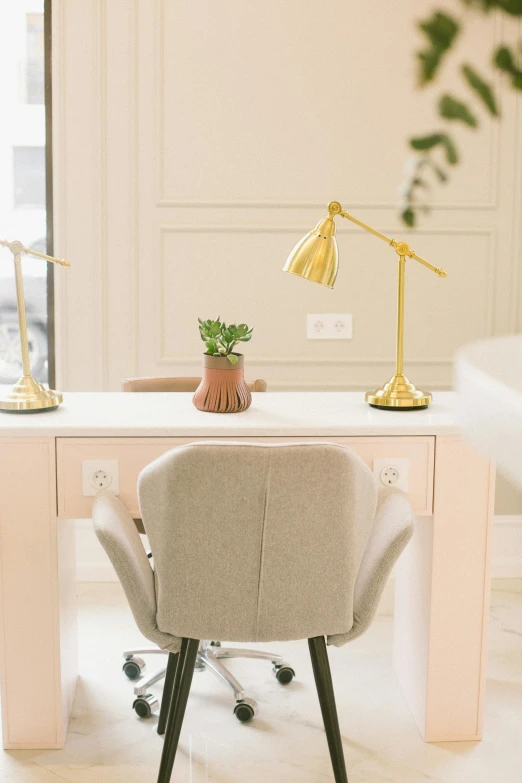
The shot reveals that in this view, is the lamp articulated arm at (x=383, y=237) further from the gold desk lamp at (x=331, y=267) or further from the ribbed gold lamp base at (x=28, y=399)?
the ribbed gold lamp base at (x=28, y=399)

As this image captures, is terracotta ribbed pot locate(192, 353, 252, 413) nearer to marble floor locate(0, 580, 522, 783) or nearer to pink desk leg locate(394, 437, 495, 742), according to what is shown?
pink desk leg locate(394, 437, 495, 742)

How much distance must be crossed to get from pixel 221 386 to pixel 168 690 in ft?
2.55

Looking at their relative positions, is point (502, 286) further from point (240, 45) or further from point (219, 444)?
point (219, 444)

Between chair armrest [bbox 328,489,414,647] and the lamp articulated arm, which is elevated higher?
the lamp articulated arm

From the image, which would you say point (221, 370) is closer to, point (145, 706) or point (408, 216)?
point (145, 706)

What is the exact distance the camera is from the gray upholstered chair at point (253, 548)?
65.1 inches

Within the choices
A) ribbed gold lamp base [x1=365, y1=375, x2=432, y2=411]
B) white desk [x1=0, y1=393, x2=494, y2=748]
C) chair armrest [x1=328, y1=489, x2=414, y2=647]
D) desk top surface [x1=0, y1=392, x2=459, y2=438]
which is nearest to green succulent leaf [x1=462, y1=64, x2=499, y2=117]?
chair armrest [x1=328, y1=489, x2=414, y2=647]

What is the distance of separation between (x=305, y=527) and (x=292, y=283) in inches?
73.3

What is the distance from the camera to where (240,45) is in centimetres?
330

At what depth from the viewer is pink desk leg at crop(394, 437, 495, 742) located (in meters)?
2.20

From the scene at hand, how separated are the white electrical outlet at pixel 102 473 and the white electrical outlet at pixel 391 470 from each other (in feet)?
2.05

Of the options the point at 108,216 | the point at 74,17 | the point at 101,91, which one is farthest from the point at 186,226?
the point at 74,17

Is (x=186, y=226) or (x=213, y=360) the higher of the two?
(x=186, y=226)

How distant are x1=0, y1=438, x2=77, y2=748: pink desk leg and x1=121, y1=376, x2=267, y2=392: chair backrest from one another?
63 cm
